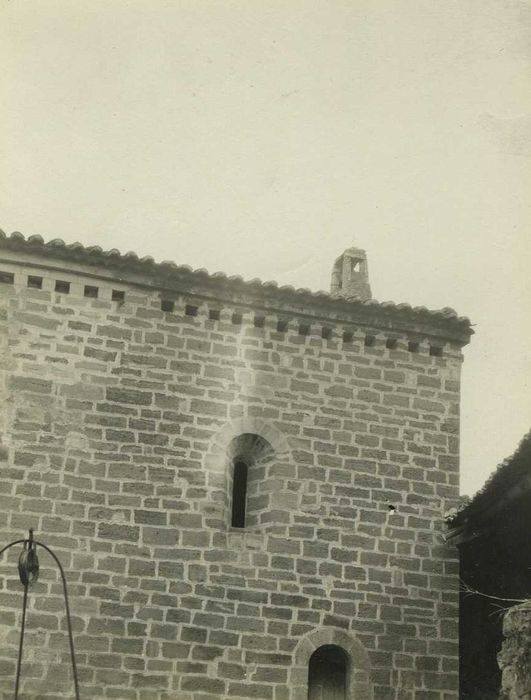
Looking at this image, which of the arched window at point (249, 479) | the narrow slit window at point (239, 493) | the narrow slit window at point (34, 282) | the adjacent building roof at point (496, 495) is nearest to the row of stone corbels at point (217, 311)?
the narrow slit window at point (34, 282)

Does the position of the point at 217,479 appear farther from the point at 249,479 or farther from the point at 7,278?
the point at 7,278

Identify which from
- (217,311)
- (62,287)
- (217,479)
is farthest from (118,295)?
(217,479)

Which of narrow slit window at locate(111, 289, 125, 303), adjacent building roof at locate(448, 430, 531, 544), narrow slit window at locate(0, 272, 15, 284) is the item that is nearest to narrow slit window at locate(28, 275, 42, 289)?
narrow slit window at locate(0, 272, 15, 284)

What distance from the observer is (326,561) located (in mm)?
10188

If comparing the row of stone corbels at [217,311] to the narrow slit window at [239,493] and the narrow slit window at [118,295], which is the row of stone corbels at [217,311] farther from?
the narrow slit window at [239,493]

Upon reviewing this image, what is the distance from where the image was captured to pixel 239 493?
10586 mm

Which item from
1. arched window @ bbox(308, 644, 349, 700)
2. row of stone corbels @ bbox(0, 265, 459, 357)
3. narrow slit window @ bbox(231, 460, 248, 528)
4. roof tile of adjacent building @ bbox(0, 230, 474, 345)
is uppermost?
roof tile of adjacent building @ bbox(0, 230, 474, 345)

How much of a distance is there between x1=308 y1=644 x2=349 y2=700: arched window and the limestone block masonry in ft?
0.49

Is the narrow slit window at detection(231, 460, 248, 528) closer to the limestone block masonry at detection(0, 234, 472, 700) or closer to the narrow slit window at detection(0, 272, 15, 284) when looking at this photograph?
the limestone block masonry at detection(0, 234, 472, 700)

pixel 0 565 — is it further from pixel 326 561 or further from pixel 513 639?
pixel 513 639

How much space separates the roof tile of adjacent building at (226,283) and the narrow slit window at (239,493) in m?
2.21

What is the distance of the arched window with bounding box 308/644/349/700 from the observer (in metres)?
9.86

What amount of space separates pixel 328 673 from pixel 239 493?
237cm

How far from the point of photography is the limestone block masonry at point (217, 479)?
9438 millimetres
